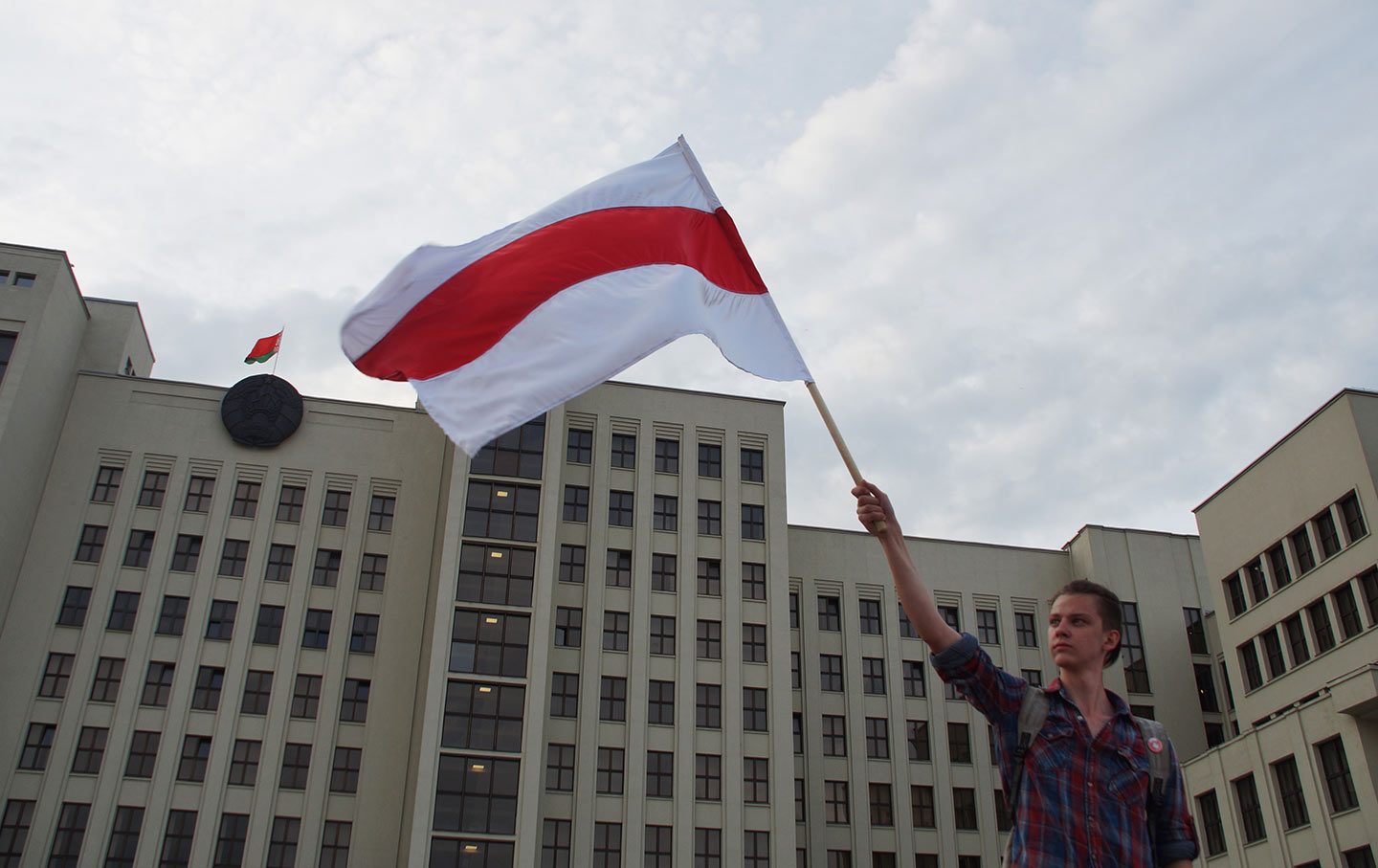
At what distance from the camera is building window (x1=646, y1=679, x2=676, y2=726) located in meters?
52.3

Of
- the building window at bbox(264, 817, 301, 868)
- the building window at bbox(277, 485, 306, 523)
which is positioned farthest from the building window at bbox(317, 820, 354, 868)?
the building window at bbox(277, 485, 306, 523)

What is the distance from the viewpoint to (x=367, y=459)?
57.0 metres

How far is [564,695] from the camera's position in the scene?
51.6 metres

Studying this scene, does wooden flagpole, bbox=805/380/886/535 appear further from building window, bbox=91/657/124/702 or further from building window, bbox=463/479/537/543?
building window, bbox=91/657/124/702

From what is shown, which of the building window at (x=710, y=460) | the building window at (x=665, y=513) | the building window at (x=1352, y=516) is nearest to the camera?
the building window at (x=1352, y=516)

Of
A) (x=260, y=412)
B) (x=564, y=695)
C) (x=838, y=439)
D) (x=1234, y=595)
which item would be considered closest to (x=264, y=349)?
(x=260, y=412)

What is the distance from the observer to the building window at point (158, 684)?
4972cm

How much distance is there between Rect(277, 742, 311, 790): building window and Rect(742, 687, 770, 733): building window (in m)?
18.4

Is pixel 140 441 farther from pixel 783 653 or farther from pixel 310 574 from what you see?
pixel 783 653

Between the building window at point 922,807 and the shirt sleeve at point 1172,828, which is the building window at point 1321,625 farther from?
the shirt sleeve at point 1172,828

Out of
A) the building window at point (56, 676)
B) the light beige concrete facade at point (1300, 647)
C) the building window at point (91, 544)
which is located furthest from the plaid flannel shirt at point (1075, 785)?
the building window at point (91, 544)

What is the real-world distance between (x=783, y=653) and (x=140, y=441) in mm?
30660

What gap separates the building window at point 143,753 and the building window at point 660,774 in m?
19.9

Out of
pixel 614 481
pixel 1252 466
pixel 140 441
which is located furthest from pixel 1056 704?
pixel 140 441
